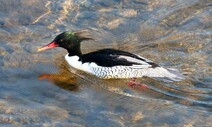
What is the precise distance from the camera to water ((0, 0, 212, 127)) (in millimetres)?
8562

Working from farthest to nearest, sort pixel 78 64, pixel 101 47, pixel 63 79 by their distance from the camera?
pixel 101 47
pixel 78 64
pixel 63 79

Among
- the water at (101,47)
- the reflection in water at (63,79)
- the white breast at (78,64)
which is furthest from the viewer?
the white breast at (78,64)

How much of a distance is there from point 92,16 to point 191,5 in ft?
8.29

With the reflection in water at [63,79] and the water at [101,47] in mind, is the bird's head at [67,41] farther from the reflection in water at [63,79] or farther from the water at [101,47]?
the reflection in water at [63,79]

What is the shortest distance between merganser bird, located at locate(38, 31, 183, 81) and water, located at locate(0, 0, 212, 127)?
0.16 metres

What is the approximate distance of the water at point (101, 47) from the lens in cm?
856

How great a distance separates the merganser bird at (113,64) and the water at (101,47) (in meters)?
0.16

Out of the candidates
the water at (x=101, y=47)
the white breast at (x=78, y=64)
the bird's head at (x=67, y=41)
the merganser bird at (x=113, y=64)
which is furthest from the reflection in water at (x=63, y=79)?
the bird's head at (x=67, y=41)

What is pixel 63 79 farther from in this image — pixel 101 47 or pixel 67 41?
pixel 101 47

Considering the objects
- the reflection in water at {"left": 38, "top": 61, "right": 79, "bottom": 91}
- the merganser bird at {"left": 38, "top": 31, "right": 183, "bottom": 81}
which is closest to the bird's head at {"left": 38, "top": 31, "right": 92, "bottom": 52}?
the merganser bird at {"left": 38, "top": 31, "right": 183, "bottom": 81}

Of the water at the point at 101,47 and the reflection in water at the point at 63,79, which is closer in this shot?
the water at the point at 101,47

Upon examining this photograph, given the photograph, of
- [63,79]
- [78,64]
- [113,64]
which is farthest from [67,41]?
[113,64]

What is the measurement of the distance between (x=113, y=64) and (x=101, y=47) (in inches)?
54.0

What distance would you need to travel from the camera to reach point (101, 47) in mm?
11422
